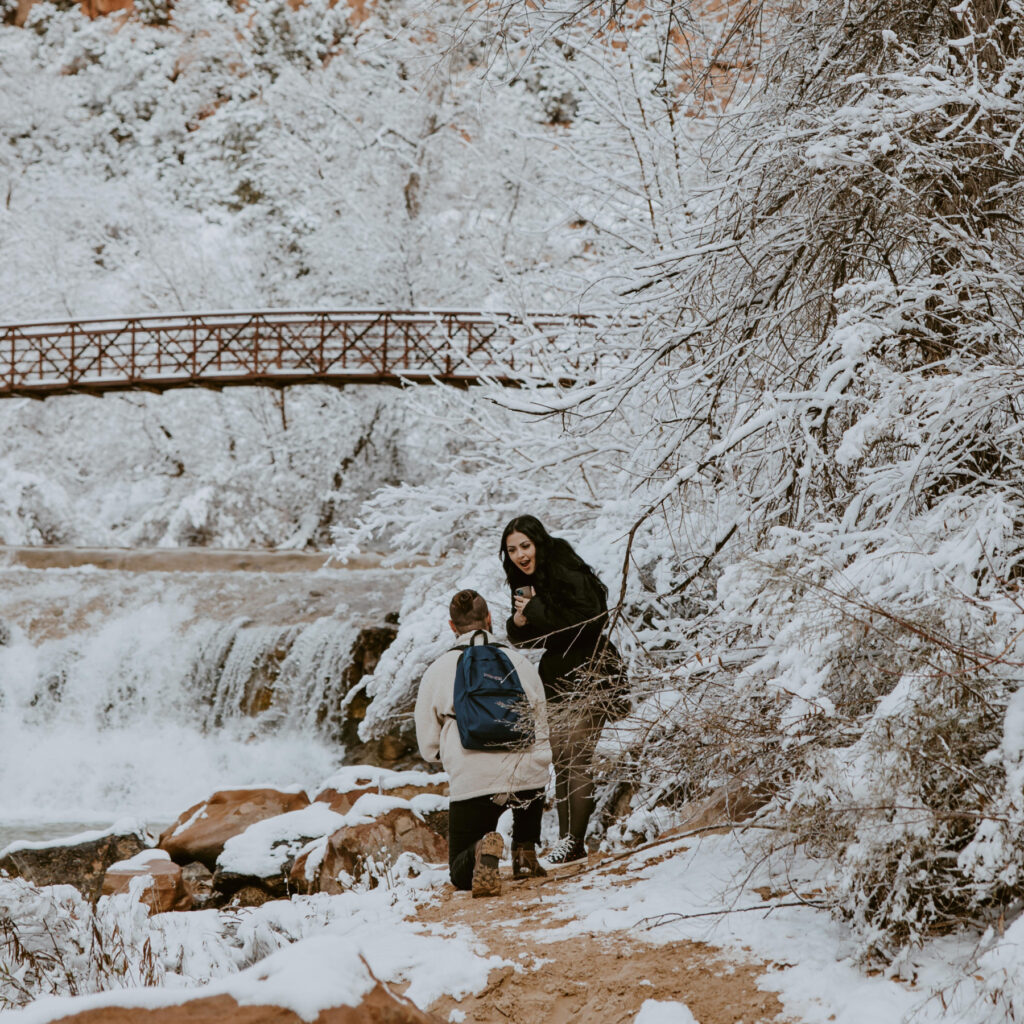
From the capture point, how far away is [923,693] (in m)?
2.71

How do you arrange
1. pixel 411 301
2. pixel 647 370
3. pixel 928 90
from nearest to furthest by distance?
pixel 928 90 → pixel 647 370 → pixel 411 301

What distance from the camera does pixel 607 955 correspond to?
3.16m

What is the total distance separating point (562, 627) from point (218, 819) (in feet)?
14.4

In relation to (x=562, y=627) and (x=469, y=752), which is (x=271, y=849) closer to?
(x=469, y=752)

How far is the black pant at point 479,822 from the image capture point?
13.9ft

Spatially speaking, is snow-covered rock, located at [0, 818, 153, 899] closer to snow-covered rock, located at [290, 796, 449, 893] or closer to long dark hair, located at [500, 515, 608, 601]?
snow-covered rock, located at [290, 796, 449, 893]

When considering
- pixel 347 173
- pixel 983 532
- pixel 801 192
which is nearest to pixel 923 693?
pixel 983 532

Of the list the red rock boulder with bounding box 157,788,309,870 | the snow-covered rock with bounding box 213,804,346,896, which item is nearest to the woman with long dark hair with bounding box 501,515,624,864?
the snow-covered rock with bounding box 213,804,346,896

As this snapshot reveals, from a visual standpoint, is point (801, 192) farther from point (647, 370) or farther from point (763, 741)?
point (763, 741)

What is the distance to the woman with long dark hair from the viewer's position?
423 cm

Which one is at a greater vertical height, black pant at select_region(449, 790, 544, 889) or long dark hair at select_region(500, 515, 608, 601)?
long dark hair at select_region(500, 515, 608, 601)

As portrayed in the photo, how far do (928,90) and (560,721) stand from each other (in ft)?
7.98

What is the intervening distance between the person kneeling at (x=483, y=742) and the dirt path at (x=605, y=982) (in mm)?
702

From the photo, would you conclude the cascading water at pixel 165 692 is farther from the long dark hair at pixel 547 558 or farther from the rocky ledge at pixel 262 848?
the long dark hair at pixel 547 558
